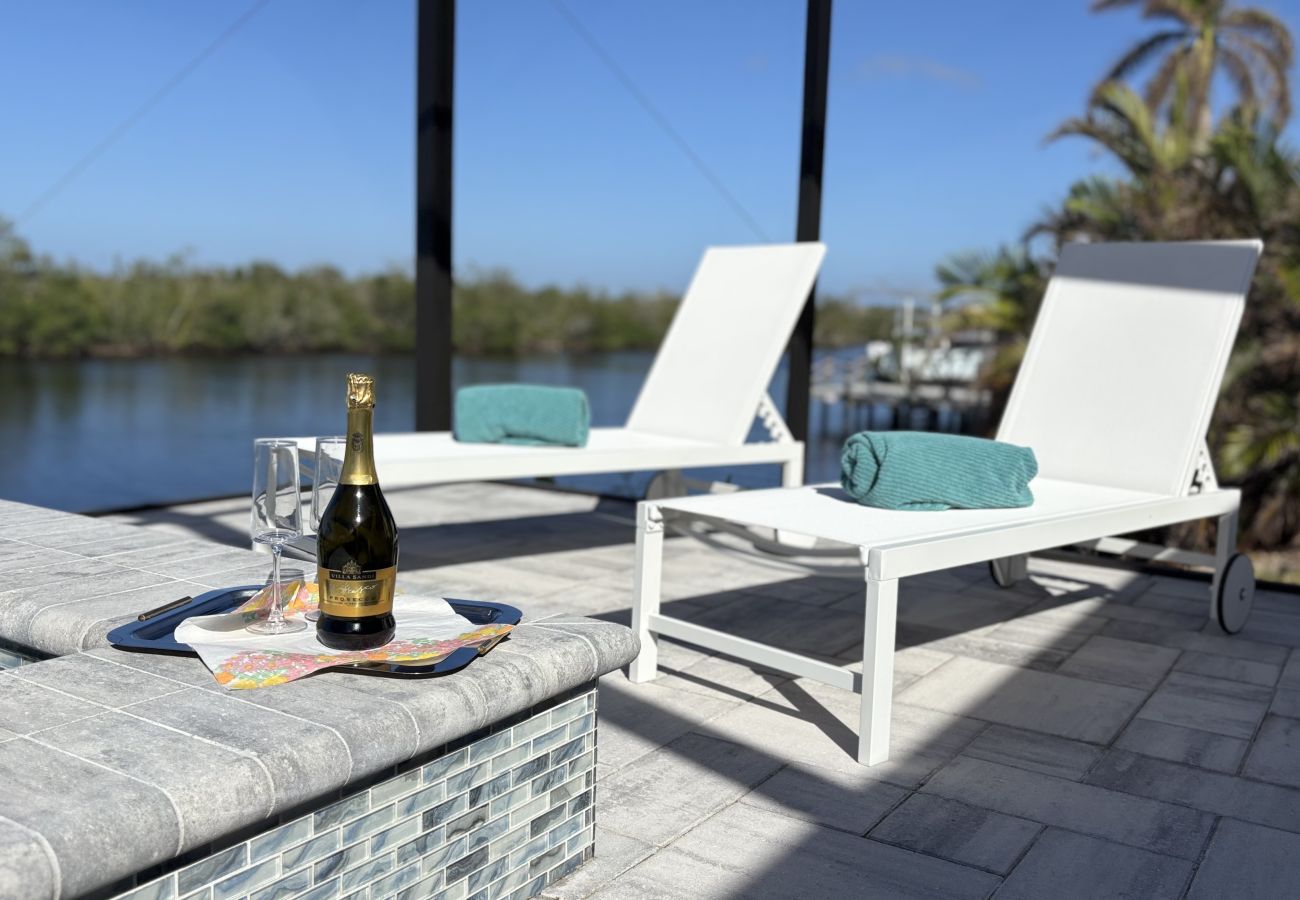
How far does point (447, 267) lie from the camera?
454 centimetres

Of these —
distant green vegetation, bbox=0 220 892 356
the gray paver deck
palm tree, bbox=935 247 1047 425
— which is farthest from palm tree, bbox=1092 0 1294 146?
the gray paver deck

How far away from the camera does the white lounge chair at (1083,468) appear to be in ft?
7.07

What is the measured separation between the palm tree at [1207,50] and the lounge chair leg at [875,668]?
16598 millimetres

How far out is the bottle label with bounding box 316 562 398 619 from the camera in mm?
1218

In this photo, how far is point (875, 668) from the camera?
6.66 feet

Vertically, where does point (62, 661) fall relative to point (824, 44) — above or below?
below

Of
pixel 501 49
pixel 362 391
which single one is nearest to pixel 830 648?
pixel 362 391

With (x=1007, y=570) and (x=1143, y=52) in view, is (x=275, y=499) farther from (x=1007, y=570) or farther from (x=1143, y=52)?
(x=1143, y=52)

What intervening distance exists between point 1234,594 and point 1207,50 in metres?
16.3

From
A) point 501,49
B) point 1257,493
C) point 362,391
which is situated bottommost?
point 1257,493

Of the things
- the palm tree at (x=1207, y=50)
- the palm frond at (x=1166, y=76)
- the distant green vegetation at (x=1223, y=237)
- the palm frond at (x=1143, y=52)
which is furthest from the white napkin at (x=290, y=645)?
the palm frond at (x=1166, y=76)

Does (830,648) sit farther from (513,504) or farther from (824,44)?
(824,44)

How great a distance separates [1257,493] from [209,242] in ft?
48.7

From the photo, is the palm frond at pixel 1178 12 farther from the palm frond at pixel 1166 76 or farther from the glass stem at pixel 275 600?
the glass stem at pixel 275 600
